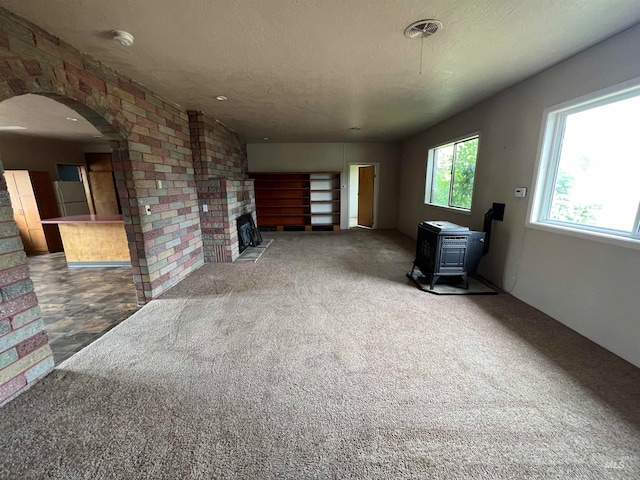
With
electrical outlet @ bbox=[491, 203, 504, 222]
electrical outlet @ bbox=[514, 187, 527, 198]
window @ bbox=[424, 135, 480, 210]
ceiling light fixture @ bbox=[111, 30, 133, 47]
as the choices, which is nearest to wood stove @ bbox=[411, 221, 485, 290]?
electrical outlet @ bbox=[491, 203, 504, 222]

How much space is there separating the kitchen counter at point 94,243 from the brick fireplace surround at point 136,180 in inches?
51.1

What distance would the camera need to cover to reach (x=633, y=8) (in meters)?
1.65

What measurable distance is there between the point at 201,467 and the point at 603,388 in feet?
8.08

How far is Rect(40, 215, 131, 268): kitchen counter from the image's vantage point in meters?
4.11

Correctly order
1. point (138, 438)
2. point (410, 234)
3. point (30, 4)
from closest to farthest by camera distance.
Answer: point (138, 438) → point (30, 4) → point (410, 234)

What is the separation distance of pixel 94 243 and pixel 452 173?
6.31 meters

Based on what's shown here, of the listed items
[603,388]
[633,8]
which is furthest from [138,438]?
[633,8]

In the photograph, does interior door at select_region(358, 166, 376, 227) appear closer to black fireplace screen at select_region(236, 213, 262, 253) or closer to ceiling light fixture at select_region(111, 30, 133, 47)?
black fireplace screen at select_region(236, 213, 262, 253)

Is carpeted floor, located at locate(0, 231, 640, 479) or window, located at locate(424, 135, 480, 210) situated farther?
window, located at locate(424, 135, 480, 210)

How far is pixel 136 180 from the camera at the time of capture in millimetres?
2779

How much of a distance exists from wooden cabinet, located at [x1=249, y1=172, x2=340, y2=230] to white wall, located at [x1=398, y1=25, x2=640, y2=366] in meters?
3.77

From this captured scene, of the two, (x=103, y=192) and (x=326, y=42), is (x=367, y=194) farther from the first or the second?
(x=103, y=192)

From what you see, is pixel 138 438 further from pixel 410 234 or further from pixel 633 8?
pixel 410 234

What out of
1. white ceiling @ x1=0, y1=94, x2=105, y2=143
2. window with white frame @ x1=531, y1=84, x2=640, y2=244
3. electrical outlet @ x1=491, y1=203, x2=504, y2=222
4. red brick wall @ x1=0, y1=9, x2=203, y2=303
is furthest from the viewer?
white ceiling @ x1=0, y1=94, x2=105, y2=143
